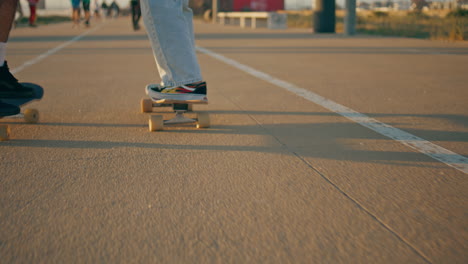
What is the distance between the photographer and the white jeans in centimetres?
331

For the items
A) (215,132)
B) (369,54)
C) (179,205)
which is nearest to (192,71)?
(215,132)

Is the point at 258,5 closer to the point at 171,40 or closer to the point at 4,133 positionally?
the point at 171,40

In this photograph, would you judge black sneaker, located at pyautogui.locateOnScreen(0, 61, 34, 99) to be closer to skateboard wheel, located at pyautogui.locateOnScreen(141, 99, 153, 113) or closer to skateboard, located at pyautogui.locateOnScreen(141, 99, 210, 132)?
skateboard wheel, located at pyautogui.locateOnScreen(141, 99, 153, 113)

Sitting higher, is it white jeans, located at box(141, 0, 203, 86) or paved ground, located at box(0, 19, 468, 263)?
white jeans, located at box(141, 0, 203, 86)

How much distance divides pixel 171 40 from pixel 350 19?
14.1 m

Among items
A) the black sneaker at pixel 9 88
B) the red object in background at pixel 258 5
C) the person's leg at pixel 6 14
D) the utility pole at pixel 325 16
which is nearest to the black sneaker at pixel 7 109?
the black sneaker at pixel 9 88

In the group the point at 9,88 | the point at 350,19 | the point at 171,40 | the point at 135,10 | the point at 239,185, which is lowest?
the point at 239,185

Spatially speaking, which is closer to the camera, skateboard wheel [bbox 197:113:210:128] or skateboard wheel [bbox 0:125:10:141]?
skateboard wheel [bbox 0:125:10:141]

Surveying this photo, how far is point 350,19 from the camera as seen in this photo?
16547 millimetres

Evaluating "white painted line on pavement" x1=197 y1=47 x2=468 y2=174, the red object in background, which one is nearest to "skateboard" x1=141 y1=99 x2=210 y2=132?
"white painted line on pavement" x1=197 y1=47 x2=468 y2=174

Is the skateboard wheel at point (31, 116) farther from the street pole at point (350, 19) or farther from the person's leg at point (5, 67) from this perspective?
the street pole at point (350, 19)

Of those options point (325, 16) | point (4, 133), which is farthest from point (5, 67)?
point (325, 16)

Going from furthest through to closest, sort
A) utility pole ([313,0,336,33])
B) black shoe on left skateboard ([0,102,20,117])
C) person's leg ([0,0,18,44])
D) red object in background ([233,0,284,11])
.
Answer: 1. red object in background ([233,0,284,11])
2. utility pole ([313,0,336,33])
3. person's leg ([0,0,18,44])
4. black shoe on left skateboard ([0,102,20,117])

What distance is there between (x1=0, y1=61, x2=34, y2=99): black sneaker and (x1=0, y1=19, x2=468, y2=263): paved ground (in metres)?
0.22
